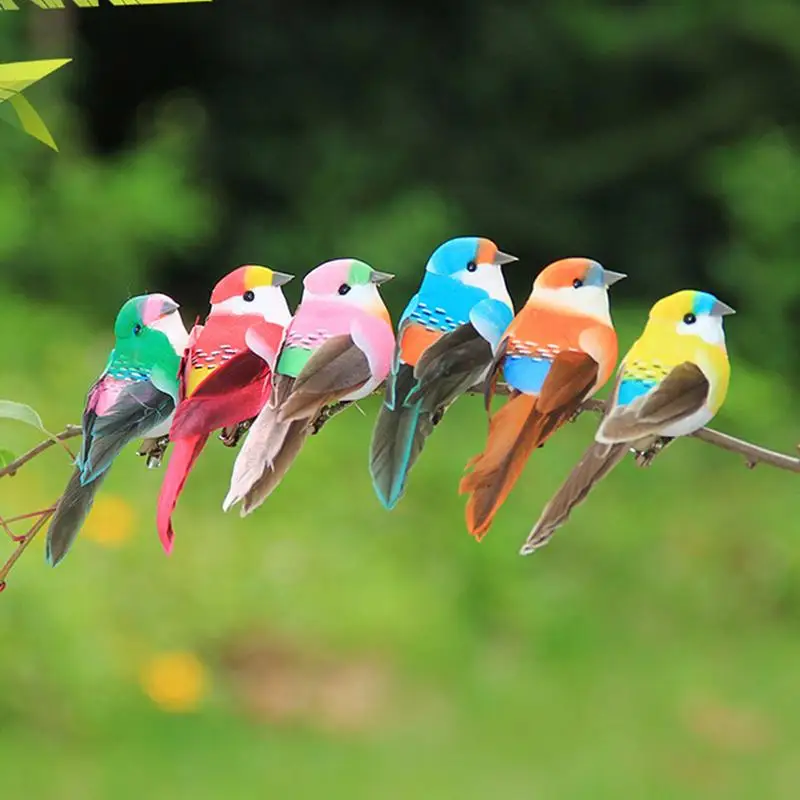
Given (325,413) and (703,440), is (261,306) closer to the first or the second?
(325,413)

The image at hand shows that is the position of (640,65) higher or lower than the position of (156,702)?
higher

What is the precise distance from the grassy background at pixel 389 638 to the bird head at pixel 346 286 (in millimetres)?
988

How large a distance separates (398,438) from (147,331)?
0.13 metres

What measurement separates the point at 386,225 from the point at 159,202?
1.58 feet

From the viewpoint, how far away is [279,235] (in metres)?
2.92

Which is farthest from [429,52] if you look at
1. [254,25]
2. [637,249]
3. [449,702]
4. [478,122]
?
[449,702]

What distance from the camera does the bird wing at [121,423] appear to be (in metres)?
0.57

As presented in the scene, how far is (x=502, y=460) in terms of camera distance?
0.54m

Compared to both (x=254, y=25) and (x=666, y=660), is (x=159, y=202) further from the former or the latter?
(x=666, y=660)

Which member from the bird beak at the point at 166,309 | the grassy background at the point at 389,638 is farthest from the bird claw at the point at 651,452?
the grassy background at the point at 389,638

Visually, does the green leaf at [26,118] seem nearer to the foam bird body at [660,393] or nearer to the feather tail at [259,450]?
the feather tail at [259,450]

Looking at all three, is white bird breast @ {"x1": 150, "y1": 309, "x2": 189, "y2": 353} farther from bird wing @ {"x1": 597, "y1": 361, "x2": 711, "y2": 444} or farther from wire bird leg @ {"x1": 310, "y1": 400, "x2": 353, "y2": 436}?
bird wing @ {"x1": 597, "y1": 361, "x2": 711, "y2": 444}

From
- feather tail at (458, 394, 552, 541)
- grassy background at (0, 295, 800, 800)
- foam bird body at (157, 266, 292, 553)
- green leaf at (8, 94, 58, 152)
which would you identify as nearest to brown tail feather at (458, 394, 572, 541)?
feather tail at (458, 394, 552, 541)

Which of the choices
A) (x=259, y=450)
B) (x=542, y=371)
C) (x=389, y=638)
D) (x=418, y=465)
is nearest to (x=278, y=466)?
(x=259, y=450)
